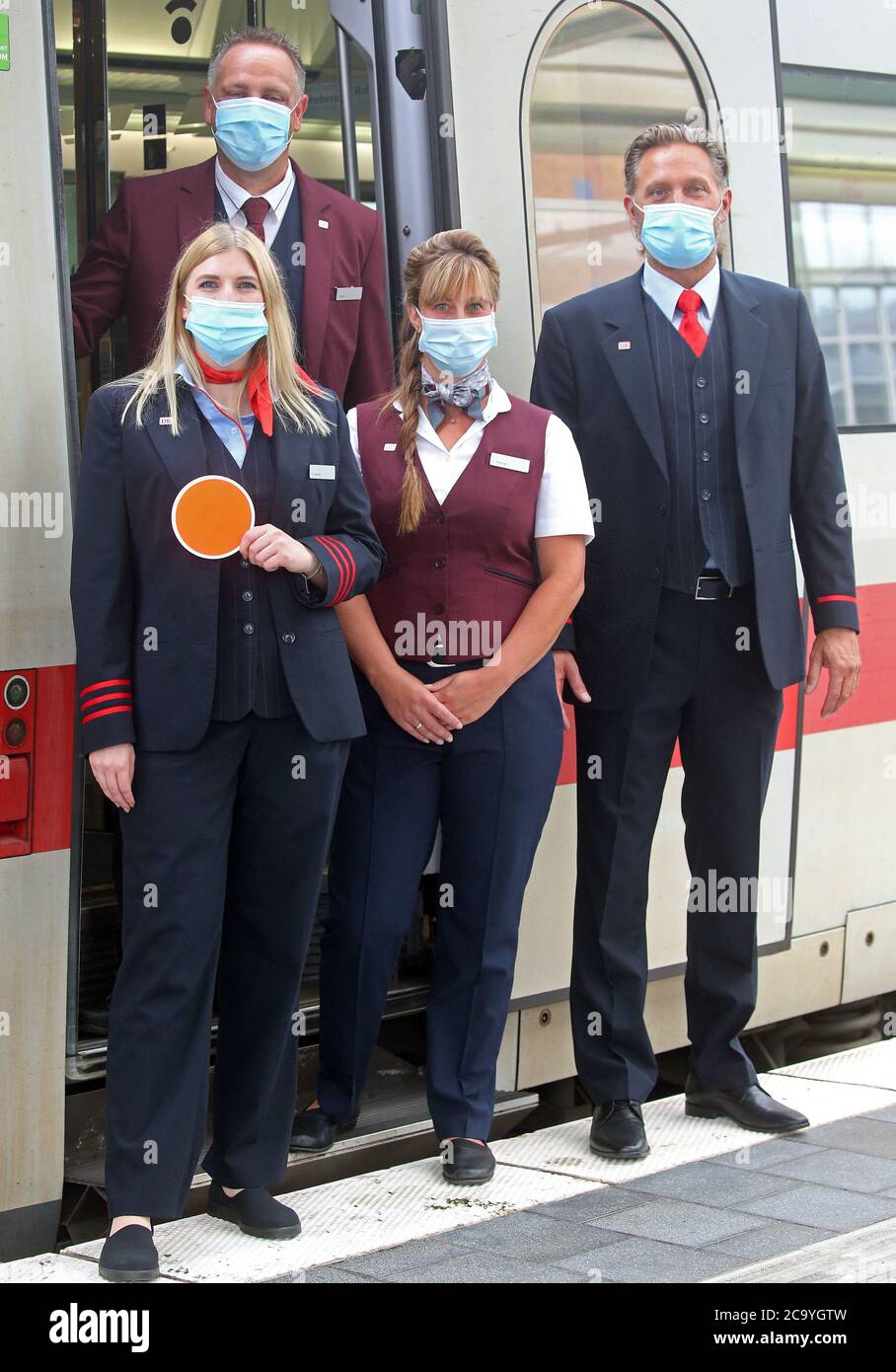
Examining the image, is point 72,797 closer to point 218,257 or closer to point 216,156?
point 218,257

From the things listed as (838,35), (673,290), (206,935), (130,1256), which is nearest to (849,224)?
(838,35)

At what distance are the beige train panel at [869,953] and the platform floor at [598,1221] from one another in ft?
3.18

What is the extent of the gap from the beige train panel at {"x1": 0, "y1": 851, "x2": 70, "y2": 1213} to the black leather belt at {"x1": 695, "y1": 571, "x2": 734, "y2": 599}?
166 cm

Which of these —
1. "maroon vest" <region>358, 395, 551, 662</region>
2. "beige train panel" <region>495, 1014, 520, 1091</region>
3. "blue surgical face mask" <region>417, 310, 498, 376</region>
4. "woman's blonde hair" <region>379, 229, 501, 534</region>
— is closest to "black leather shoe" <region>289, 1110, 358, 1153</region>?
"beige train panel" <region>495, 1014, 520, 1091</region>

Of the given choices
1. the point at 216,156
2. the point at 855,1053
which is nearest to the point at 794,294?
the point at 216,156

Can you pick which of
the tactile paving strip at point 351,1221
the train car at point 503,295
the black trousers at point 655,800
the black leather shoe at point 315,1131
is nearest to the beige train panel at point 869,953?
the train car at point 503,295

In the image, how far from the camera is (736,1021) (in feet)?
15.3

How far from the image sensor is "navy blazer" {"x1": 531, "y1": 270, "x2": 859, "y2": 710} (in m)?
4.45

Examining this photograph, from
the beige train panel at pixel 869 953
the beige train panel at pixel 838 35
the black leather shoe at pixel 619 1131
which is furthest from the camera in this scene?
the beige train panel at pixel 869 953

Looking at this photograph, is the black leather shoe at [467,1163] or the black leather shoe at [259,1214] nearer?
the black leather shoe at [259,1214]

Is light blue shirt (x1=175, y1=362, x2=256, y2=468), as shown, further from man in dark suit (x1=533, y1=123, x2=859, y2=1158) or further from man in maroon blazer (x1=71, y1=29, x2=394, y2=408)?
man in dark suit (x1=533, y1=123, x2=859, y2=1158)

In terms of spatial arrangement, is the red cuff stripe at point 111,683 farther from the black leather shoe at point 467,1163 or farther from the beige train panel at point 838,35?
the beige train panel at point 838,35

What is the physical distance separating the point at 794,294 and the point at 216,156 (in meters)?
1.48

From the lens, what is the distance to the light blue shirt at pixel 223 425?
3648 mm
